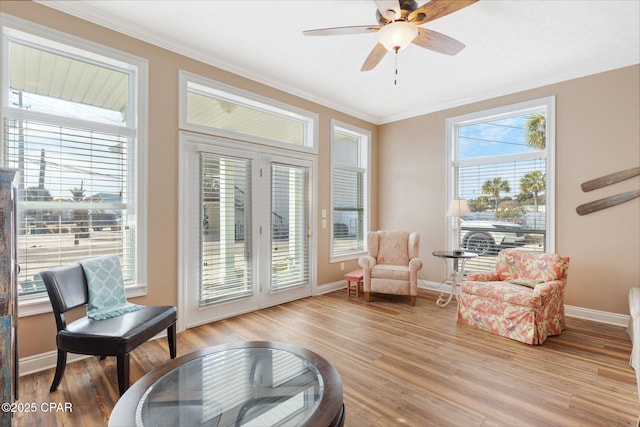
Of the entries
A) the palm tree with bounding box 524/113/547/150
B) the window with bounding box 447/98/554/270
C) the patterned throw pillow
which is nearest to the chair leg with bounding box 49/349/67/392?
the patterned throw pillow

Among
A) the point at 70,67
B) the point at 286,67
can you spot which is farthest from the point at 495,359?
the point at 70,67

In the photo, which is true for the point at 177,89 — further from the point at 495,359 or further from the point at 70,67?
the point at 495,359

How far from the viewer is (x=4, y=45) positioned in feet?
7.81

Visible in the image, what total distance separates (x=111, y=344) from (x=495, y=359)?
9.62ft

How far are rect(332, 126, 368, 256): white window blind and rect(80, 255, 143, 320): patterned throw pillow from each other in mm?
3095

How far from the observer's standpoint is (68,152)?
8.72ft

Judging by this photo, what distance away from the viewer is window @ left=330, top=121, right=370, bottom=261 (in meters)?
5.12

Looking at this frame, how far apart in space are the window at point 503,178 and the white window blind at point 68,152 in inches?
163

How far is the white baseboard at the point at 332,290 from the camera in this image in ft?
7.94

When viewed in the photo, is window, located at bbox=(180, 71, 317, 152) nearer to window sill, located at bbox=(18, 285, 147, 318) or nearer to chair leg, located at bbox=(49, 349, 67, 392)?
window sill, located at bbox=(18, 285, 147, 318)

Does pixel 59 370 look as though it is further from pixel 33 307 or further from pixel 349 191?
pixel 349 191

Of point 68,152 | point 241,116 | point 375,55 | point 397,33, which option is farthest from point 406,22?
point 68,152

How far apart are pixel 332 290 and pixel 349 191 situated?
5.52 feet

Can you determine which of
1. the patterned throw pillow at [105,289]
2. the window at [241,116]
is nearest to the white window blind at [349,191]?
the window at [241,116]
